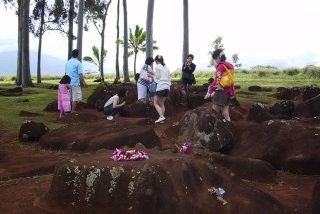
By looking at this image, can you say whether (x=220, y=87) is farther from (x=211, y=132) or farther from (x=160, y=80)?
(x=160, y=80)

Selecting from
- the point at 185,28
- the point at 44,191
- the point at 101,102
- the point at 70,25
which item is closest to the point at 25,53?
the point at 70,25

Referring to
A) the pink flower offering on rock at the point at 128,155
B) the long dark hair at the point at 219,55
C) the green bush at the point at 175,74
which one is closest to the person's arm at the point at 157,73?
the long dark hair at the point at 219,55

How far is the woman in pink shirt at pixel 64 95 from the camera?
15891 millimetres

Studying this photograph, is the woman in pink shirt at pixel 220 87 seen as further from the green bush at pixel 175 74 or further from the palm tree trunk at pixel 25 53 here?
the green bush at pixel 175 74

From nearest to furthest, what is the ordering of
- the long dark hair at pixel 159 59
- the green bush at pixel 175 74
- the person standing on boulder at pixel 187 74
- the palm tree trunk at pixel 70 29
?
the long dark hair at pixel 159 59, the person standing on boulder at pixel 187 74, the palm tree trunk at pixel 70 29, the green bush at pixel 175 74

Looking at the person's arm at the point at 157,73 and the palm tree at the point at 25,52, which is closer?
the person's arm at the point at 157,73

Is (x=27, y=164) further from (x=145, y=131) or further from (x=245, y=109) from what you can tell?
(x=245, y=109)

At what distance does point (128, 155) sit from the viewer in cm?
712

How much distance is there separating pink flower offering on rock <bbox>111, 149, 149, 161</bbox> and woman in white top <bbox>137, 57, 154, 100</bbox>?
882 centimetres

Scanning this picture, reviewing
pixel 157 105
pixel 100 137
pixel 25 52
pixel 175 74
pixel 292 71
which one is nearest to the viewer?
pixel 100 137

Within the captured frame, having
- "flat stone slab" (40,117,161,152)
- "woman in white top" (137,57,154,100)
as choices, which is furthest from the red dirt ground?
"woman in white top" (137,57,154,100)

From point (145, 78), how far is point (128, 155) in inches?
360

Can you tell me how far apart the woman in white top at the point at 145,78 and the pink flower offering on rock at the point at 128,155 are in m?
8.82

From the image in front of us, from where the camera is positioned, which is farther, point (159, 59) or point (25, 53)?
point (25, 53)
